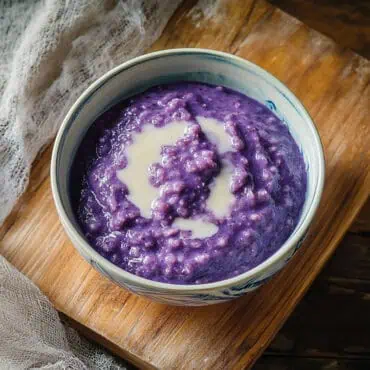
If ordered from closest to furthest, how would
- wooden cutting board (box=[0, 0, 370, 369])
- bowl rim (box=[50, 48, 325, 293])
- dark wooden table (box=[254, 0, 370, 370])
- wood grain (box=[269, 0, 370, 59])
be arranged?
1. bowl rim (box=[50, 48, 325, 293])
2. wooden cutting board (box=[0, 0, 370, 369])
3. dark wooden table (box=[254, 0, 370, 370])
4. wood grain (box=[269, 0, 370, 59])

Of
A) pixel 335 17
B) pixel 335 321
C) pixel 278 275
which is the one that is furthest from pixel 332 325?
pixel 335 17

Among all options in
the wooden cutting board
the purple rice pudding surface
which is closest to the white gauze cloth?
the wooden cutting board

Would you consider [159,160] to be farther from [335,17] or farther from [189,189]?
[335,17]

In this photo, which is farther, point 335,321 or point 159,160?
point 335,321

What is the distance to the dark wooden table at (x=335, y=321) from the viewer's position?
165 centimetres

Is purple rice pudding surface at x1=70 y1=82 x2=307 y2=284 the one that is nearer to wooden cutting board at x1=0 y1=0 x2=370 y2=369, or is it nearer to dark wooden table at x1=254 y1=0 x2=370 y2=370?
wooden cutting board at x1=0 y1=0 x2=370 y2=369

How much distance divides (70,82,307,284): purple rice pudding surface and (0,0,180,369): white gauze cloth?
20cm

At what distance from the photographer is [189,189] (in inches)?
49.8

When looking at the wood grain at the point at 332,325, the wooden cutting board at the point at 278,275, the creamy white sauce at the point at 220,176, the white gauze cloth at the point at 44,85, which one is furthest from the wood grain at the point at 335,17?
the creamy white sauce at the point at 220,176

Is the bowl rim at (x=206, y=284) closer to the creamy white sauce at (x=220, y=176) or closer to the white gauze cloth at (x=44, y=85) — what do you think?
the creamy white sauce at (x=220, y=176)

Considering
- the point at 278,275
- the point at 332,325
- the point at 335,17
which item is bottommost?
the point at 332,325

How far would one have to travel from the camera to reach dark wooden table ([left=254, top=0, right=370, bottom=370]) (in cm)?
165

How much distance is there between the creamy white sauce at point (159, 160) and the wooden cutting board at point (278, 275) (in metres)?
0.21

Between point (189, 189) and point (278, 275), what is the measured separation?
27cm
